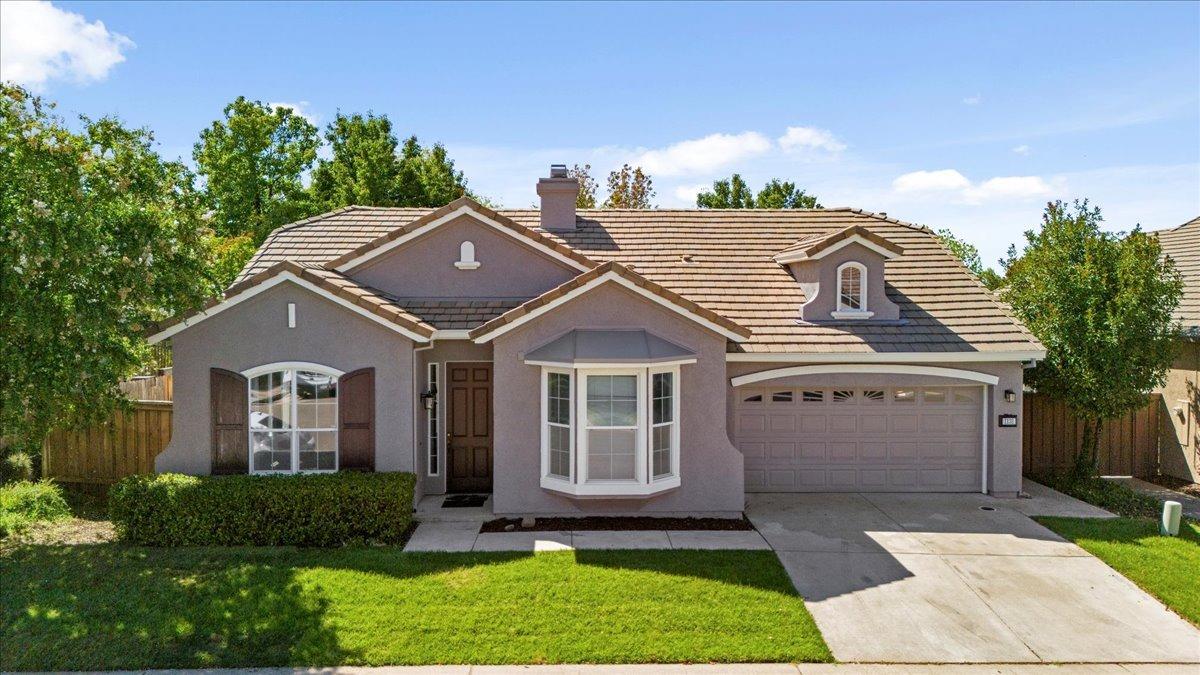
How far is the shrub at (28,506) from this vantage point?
10.5 metres

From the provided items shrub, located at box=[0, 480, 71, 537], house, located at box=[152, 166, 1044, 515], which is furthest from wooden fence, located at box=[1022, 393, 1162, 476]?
shrub, located at box=[0, 480, 71, 537]

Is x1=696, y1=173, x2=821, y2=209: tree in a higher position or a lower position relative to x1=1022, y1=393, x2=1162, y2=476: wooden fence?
higher

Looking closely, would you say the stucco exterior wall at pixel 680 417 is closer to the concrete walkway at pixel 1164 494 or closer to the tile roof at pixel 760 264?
the tile roof at pixel 760 264

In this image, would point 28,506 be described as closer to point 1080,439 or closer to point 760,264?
point 760,264

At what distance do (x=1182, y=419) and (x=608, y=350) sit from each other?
12.5 metres

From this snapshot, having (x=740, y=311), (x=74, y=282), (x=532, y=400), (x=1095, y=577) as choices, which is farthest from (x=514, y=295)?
(x=1095, y=577)

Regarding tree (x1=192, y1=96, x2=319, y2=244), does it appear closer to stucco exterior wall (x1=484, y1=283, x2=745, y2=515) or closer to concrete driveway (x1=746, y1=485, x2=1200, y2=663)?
stucco exterior wall (x1=484, y1=283, x2=745, y2=515)

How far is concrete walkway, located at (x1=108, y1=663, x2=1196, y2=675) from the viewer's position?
6688 millimetres

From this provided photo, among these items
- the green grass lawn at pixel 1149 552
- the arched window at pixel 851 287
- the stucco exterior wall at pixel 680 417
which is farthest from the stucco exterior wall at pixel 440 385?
the green grass lawn at pixel 1149 552

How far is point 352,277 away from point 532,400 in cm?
451

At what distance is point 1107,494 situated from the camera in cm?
1283

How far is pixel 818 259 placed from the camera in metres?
13.3

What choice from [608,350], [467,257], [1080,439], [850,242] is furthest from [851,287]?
[467,257]

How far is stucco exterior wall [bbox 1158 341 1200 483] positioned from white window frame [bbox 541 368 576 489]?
12371 mm
